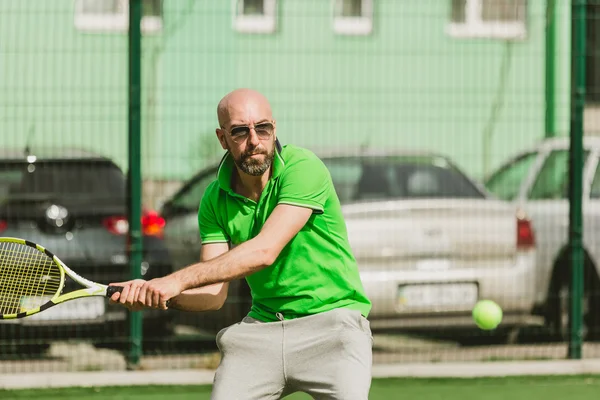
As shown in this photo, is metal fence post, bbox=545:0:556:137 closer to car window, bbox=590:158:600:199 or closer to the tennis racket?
car window, bbox=590:158:600:199

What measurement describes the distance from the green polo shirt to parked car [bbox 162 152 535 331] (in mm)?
3669

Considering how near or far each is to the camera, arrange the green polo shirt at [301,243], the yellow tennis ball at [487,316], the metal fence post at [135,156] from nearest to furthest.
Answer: the green polo shirt at [301,243] → the yellow tennis ball at [487,316] → the metal fence post at [135,156]

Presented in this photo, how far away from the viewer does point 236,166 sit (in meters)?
5.05

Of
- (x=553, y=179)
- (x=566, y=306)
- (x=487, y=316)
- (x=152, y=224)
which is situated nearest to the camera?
(x=487, y=316)

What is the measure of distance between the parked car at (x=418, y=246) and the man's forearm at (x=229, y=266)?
4.03 m

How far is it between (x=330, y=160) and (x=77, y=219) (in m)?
1.82

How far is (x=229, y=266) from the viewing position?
15.3 ft

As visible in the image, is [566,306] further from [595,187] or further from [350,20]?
[350,20]

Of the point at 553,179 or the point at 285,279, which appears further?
the point at 553,179

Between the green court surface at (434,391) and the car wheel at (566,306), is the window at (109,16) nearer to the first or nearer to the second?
the green court surface at (434,391)

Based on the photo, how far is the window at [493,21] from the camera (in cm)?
951

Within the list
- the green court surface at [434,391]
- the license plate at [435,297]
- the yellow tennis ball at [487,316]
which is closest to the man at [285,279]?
the yellow tennis ball at [487,316]

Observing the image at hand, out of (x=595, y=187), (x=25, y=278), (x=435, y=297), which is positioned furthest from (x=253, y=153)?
(x=595, y=187)

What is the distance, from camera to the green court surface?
26.1ft
